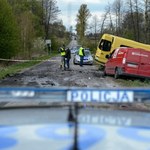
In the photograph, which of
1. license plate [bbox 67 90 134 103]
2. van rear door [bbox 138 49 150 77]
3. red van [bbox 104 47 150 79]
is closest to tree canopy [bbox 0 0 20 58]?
red van [bbox 104 47 150 79]

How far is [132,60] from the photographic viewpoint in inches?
888

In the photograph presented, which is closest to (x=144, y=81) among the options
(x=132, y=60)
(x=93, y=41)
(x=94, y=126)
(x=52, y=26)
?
(x=132, y=60)

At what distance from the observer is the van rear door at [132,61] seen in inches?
886

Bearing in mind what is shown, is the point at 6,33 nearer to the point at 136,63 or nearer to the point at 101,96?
the point at 136,63

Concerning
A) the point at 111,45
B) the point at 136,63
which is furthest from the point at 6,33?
the point at 136,63

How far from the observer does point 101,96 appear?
3.08 metres

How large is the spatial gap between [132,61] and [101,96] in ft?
64.6

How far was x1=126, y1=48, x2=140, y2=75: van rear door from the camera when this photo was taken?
73.9ft

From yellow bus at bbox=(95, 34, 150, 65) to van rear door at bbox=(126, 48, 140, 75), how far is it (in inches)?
376

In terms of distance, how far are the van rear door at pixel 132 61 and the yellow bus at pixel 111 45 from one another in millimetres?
9562

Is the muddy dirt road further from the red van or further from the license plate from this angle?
the license plate

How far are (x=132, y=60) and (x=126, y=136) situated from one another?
19745 mm

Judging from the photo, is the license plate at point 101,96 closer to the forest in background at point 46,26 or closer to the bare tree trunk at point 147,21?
the forest in background at point 46,26

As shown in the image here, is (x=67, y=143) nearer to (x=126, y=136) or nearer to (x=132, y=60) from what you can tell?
(x=126, y=136)
